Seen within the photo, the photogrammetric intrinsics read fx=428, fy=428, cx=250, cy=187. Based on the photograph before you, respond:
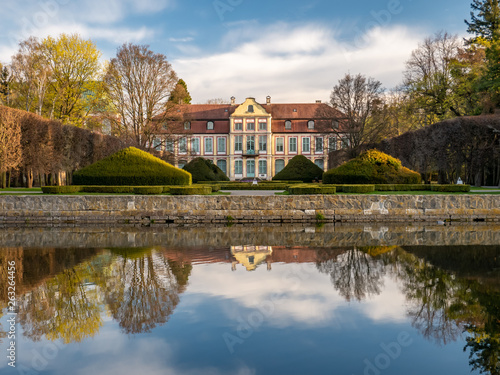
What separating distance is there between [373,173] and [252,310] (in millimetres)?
16213

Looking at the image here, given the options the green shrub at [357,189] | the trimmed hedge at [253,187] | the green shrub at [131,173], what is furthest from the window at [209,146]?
the green shrub at [357,189]

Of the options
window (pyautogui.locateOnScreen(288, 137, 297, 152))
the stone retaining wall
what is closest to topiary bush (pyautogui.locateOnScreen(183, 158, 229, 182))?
the stone retaining wall

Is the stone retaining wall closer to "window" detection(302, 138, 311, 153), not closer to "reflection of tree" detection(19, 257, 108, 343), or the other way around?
"reflection of tree" detection(19, 257, 108, 343)

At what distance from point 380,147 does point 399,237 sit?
25.5 metres

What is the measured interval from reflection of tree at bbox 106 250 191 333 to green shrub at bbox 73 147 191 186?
37.7 feet

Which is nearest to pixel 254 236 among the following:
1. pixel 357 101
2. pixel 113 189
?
pixel 113 189

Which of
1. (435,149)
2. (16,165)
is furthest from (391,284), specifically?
(435,149)

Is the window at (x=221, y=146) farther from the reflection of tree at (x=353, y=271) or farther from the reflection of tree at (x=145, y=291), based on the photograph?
the reflection of tree at (x=145, y=291)

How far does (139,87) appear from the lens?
3203cm

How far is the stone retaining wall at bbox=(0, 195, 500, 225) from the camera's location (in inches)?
610

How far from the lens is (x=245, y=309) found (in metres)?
5.47

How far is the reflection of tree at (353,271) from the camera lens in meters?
6.38

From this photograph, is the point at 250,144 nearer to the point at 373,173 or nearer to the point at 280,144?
the point at 280,144

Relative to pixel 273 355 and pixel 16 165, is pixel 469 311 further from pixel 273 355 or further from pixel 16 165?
pixel 16 165
